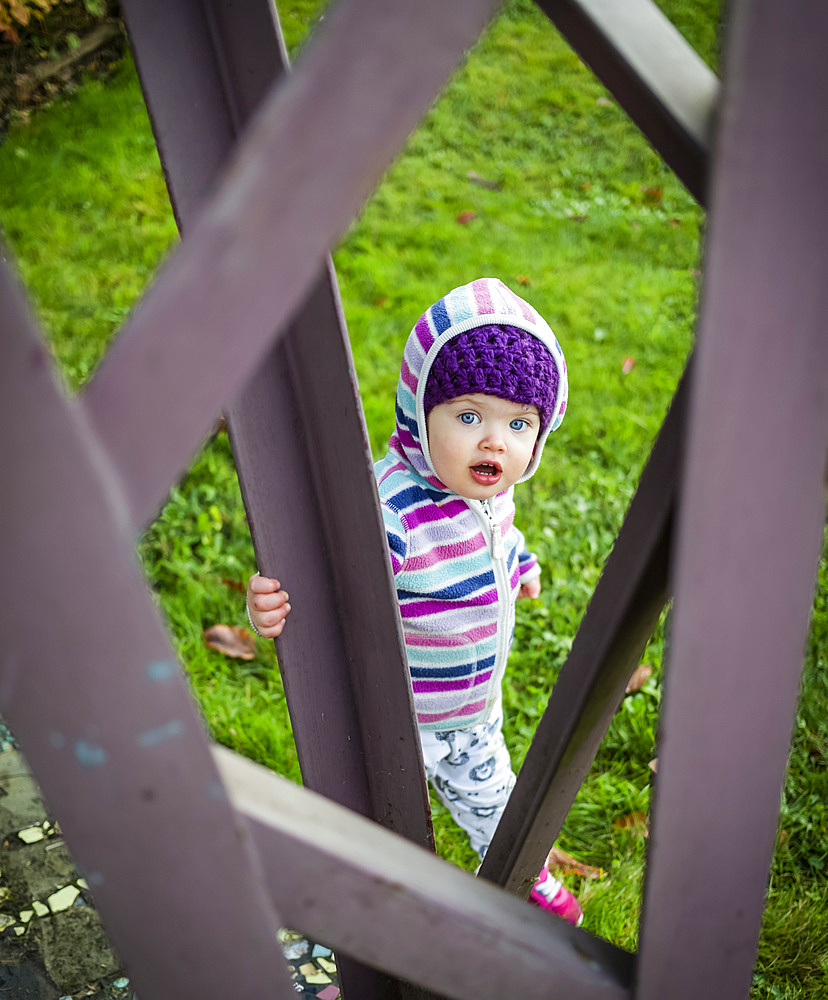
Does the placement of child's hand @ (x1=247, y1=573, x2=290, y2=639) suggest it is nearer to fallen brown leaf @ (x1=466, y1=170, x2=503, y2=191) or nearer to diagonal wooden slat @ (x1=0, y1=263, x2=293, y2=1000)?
diagonal wooden slat @ (x1=0, y1=263, x2=293, y2=1000)

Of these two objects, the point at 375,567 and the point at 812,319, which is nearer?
the point at 812,319

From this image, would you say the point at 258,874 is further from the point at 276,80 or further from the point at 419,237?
the point at 419,237

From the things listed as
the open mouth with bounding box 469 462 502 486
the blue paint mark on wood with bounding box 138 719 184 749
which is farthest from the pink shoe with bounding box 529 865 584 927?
the blue paint mark on wood with bounding box 138 719 184 749

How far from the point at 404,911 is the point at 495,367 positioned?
0.97 meters

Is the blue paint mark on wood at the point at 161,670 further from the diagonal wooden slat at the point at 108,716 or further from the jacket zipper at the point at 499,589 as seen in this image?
the jacket zipper at the point at 499,589

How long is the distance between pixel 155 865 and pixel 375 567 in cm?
61

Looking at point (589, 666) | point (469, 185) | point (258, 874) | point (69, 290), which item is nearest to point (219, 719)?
point (589, 666)

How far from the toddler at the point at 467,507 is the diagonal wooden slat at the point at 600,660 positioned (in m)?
0.53

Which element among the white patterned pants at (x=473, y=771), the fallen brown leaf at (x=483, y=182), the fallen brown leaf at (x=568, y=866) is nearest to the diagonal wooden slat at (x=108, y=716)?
the white patterned pants at (x=473, y=771)

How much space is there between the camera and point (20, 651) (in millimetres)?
618

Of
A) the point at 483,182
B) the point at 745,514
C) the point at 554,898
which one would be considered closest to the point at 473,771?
the point at 554,898

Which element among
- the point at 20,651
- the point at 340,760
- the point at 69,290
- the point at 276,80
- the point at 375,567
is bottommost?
the point at 69,290

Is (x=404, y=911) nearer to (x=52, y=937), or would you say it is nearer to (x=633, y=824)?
(x=52, y=937)

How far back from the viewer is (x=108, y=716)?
64 cm
